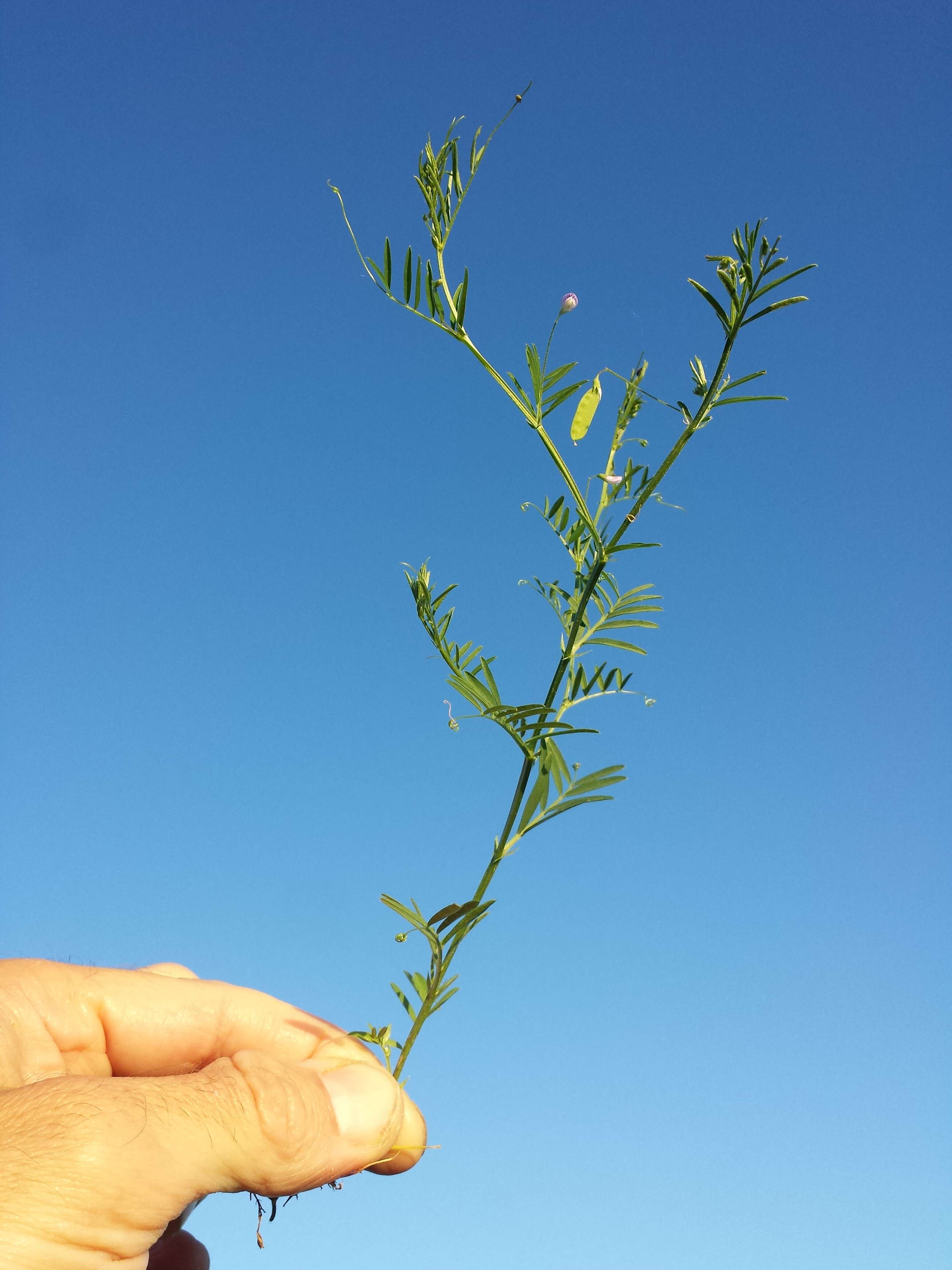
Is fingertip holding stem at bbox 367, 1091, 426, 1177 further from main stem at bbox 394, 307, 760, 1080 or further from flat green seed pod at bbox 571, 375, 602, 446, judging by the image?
flat green seed pod at bbox 571, 375, 602, 446

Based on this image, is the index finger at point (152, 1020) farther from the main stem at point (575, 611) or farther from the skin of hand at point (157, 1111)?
the main stem at point (575, 611)

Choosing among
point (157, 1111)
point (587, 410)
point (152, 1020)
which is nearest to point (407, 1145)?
point (157, 1111)

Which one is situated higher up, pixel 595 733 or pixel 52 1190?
pixel 595 733

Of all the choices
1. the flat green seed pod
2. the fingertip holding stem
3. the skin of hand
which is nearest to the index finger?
the skin of hand

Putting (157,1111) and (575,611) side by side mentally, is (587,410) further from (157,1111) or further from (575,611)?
(157,1111)

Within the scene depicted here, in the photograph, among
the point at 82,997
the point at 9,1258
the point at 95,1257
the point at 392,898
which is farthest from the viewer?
the point at 82,997

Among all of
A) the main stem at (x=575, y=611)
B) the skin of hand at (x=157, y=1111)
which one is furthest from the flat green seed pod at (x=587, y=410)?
the skin of hand at (x=157, y=1111)

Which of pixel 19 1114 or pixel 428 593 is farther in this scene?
pixel 428 593

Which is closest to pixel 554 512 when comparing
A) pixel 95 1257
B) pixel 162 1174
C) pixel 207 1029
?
pixel 162 1174

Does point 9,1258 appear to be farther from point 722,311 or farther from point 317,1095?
point 722,311
